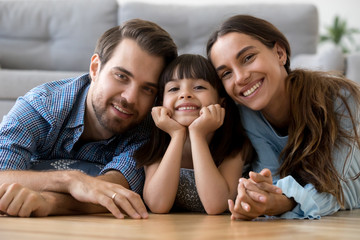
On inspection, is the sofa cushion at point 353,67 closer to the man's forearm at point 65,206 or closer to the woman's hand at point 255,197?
the woman's hand at point 255,197

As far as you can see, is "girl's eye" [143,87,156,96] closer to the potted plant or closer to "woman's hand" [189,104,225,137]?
"woman's hand" [189,104,225,137]

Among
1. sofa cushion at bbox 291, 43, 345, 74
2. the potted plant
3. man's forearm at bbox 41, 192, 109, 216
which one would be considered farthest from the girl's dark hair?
the potted plant

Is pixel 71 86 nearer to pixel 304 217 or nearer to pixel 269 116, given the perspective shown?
pixel 269 116

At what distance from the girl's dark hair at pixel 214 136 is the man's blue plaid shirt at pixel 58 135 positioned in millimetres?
66

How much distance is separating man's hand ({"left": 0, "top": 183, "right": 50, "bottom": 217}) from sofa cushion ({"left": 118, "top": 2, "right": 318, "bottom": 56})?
2.48m

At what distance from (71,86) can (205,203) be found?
2.35 feet

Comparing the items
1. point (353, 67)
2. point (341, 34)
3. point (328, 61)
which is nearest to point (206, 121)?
point (328, 61)

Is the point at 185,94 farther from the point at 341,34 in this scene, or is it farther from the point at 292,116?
the point at 341,34

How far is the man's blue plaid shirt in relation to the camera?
157 centimetres

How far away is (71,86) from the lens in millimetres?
1807

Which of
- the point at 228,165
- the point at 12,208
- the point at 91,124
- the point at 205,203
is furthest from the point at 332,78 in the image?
the point at 12,208

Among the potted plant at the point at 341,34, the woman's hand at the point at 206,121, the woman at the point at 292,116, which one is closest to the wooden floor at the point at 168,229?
the woman at the point at 292,116

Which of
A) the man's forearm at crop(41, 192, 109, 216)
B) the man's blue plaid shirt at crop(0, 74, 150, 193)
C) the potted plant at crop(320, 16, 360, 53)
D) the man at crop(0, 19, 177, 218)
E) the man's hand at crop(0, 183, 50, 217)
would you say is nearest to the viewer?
the man's hand at crop(0, 183, 50, 217)

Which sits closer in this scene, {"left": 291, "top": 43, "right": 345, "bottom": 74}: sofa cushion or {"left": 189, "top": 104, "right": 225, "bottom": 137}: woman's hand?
{"left": 189, "top": 104, "right": 225, "bottom": 137}: woman's hand
